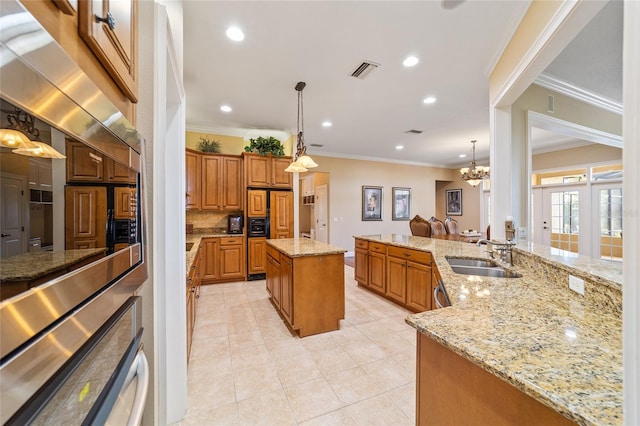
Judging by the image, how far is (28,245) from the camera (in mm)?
367

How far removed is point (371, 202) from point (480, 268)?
18.7 ft

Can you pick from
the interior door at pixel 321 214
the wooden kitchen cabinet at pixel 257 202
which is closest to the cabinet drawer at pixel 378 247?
the wooden kitchen cabinet at pixel 257 202

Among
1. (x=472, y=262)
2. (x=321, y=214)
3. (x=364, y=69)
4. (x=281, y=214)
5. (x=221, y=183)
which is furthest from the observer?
(x=321, y=214)

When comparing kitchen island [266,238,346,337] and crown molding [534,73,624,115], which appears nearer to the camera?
kitchen island [266,238,346,337]

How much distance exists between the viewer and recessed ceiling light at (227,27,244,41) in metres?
2.37

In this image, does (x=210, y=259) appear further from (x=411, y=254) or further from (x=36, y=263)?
(x=36, y=263)

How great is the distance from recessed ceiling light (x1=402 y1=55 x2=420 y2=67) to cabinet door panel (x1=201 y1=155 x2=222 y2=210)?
3.45 m

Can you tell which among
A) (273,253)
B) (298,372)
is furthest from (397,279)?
(298,372)

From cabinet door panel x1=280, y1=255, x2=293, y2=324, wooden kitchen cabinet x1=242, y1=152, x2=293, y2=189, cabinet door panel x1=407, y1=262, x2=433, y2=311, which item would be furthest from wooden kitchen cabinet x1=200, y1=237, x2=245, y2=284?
cabinet door panel x1=407, y1=262, x2=433, y2=311

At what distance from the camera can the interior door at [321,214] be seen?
732 cm

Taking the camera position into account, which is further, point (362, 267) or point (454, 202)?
point (454, 202)

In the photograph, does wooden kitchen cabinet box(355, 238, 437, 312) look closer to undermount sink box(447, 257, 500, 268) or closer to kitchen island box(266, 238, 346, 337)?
undermount sink box(447, 257, 500, 268)

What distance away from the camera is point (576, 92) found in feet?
10.4

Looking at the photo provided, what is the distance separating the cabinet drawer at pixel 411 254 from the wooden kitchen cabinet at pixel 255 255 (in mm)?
2398
